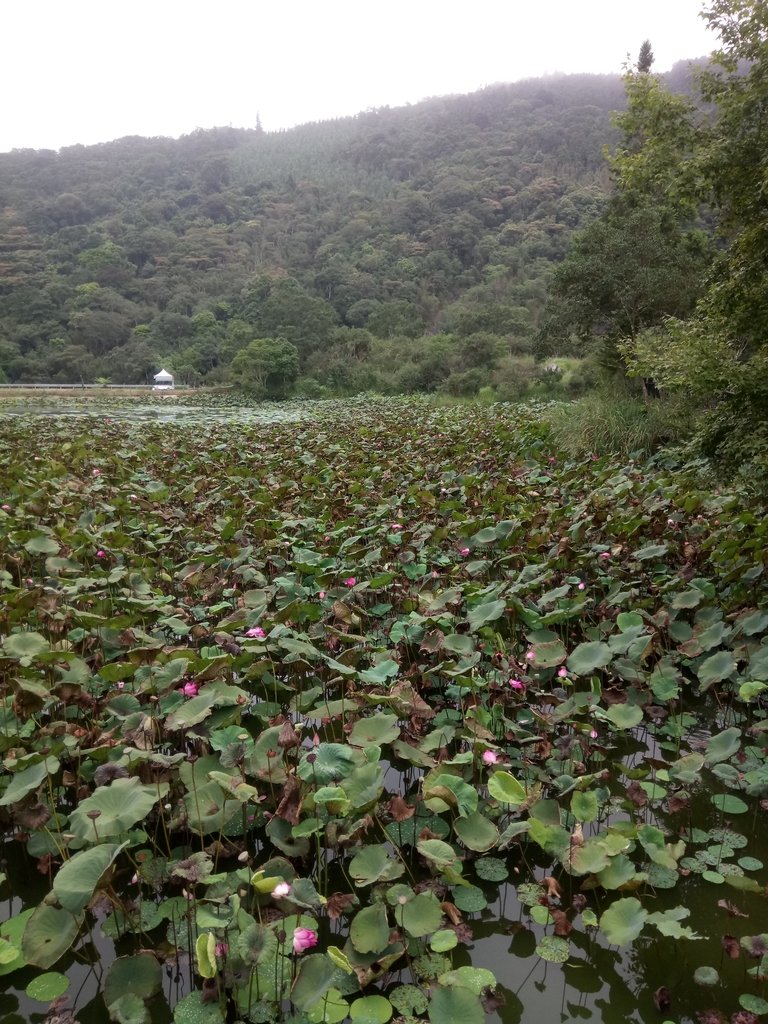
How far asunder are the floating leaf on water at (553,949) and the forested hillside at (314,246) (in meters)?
22.1

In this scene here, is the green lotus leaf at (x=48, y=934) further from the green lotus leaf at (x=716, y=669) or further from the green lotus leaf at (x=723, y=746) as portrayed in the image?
the green lotus leaf at (x=716, y=669)

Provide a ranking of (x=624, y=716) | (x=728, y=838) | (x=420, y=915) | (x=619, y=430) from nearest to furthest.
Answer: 1. (x=420, y=915)
2. (x=728, y=838)
3. (x=624, y=716)
4. (x=619, y=430)

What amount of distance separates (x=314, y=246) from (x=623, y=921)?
215ft

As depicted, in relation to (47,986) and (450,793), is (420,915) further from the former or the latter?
(47,986)

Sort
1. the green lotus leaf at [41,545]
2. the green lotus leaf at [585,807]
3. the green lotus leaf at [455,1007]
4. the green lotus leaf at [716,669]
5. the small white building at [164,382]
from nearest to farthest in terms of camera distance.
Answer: the green lotus leaf at [455,1007]
the green lotus leaf at [585,807]
the green lotus leaf at [716,669]
the green lotus leaf at [41,545]
the small white building at [164,382]

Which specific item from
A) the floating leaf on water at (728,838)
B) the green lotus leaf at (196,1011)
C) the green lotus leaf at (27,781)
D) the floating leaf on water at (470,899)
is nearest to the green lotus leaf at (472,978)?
the floating leaf on water at (470,899)

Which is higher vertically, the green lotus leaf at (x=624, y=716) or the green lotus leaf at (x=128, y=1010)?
the green lotus leaf at (x=128, y=1010)

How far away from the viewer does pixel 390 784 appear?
7.41 ft

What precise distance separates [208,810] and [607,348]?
13.7 meters

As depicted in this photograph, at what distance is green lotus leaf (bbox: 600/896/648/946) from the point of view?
1411 mm

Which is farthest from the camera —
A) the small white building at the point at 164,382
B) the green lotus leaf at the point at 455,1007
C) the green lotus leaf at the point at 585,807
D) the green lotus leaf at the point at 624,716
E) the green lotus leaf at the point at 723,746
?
the small white building at the point at 164,382

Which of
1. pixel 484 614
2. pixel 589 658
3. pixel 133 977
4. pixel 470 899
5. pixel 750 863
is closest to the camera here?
pixel 133 977

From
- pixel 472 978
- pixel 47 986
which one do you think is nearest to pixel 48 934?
pixel 47 986

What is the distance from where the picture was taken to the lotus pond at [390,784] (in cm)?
143
